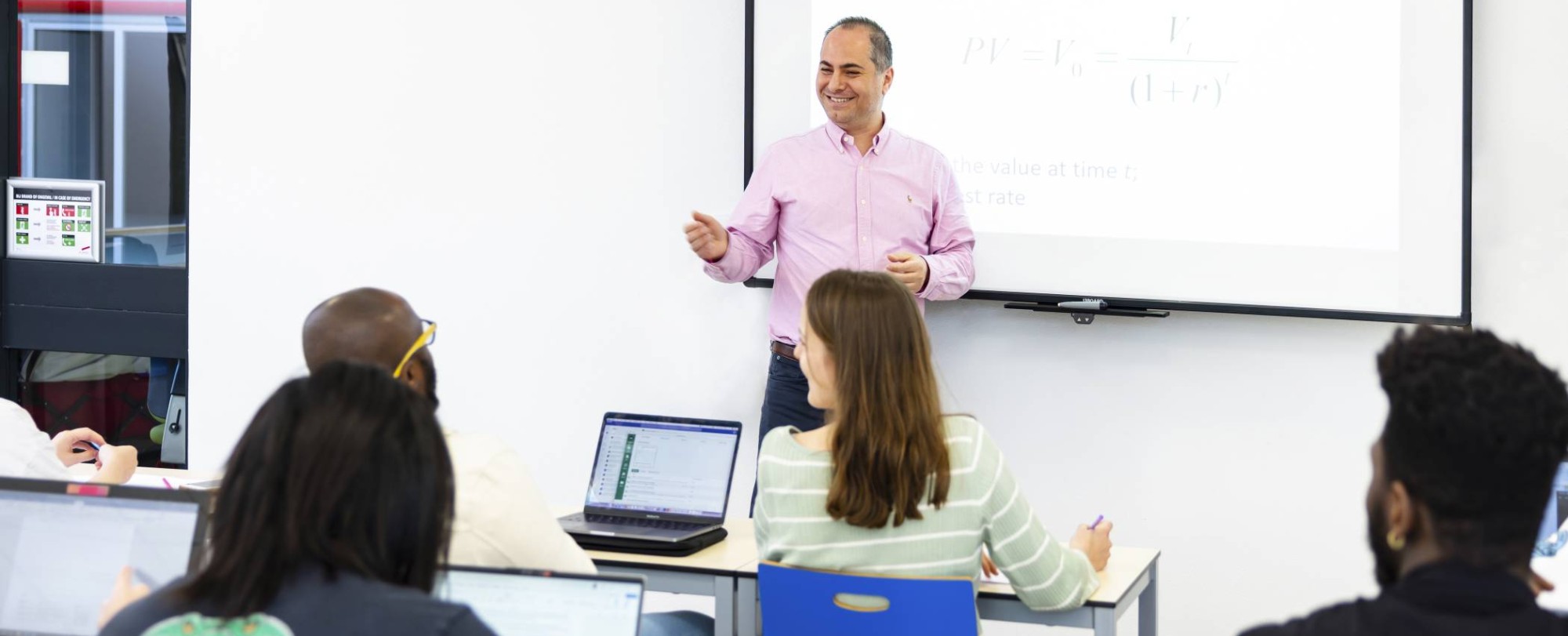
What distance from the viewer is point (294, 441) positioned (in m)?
1.37

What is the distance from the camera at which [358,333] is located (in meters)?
2.14

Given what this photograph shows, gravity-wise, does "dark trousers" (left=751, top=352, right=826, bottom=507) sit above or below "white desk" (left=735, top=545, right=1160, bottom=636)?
above

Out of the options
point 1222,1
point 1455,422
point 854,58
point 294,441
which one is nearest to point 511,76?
point 854,58

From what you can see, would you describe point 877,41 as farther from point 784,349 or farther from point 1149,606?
point 1149,606

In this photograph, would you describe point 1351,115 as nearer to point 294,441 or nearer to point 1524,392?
point 1524,392

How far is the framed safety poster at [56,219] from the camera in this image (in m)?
4.90

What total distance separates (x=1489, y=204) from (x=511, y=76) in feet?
8.72

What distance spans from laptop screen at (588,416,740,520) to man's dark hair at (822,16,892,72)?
1.25m

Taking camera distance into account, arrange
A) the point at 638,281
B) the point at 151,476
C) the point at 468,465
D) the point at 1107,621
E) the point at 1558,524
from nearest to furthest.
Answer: the point at 468,465, the point at 1107,621, the point at 1558,524, the point at 151,476, the point at 638,281

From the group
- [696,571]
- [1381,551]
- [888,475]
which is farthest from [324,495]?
[696,571]

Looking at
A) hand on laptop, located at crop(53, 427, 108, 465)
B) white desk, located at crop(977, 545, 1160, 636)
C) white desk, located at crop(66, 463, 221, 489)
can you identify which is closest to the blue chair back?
white desk, located at crop(977, 545, 1160, 636)

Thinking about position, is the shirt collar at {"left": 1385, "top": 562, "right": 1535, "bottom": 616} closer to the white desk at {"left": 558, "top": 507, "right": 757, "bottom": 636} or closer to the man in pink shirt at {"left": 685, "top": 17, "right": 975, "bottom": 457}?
the white desk at {"left": 558, "top": 507, "right": 757, "bottom": 636}

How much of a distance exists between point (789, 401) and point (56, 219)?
2.72 m

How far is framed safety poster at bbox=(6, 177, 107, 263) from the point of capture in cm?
490
